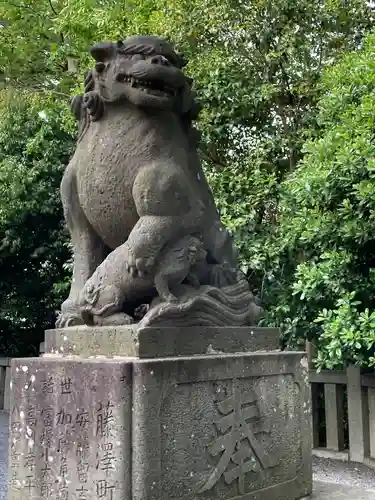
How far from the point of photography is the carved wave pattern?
10.0 ft

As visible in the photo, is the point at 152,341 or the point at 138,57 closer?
the point at 152,341

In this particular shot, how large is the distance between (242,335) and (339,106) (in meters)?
3.46

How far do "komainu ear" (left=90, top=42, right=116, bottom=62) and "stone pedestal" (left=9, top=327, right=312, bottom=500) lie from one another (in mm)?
1530

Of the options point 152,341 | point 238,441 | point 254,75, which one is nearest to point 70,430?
point 152,341

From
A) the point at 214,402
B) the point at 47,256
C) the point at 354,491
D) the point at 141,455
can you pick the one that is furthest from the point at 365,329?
the point at 47,256

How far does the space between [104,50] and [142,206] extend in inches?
37.3

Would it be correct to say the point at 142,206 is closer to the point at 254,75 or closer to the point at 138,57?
the point at 138,57

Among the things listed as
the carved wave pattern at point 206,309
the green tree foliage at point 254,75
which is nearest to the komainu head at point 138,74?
the carved wave pattern at point 206,309

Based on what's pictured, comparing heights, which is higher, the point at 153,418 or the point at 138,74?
the point at 138,74

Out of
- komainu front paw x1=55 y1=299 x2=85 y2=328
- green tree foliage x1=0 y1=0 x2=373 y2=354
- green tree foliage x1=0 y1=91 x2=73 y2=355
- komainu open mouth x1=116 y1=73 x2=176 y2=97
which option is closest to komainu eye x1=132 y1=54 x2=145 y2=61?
komainu open mouth x1=116 y1=73 x2=176 y2=97

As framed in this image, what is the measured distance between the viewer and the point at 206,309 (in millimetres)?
3301

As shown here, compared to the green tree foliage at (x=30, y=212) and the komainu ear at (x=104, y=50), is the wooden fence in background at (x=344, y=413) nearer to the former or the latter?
the green tree foliage at (x=30, y=212)

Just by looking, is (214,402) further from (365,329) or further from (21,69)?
(21,69)

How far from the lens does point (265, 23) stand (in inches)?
296
